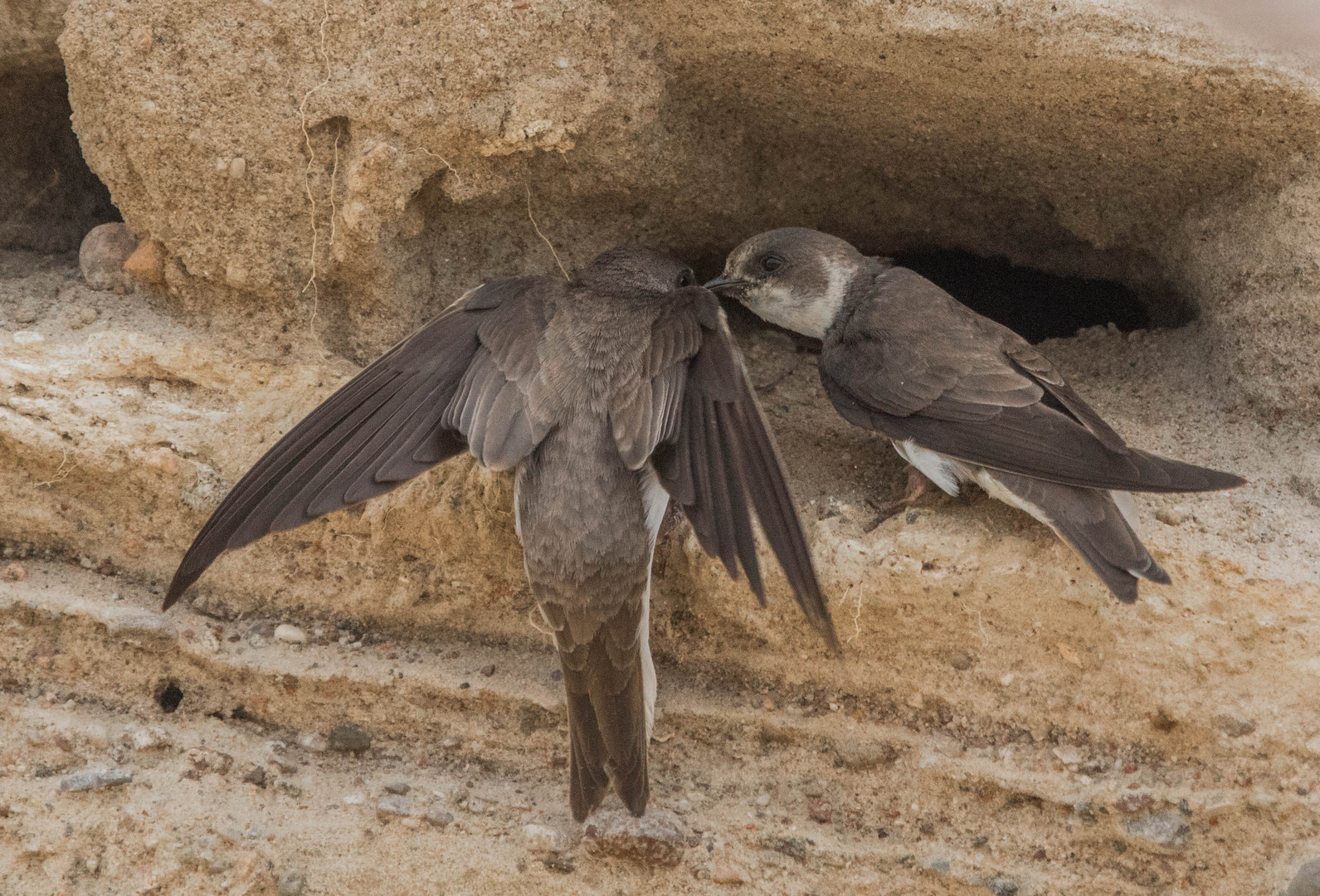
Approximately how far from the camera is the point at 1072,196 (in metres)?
2.29

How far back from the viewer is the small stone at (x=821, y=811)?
6.07ft

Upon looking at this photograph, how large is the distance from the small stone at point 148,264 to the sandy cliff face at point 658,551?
0.12 feet

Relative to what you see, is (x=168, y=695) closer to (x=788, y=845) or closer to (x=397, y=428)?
(x=397, y=428)

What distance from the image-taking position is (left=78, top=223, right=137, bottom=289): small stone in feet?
7.30

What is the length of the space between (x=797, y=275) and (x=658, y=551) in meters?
0.66

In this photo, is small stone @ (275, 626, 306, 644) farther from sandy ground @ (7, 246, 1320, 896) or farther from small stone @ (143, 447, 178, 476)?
small stone @ (143, 447, 178, 476)

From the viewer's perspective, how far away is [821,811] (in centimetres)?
185

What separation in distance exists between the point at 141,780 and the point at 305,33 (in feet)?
4.33

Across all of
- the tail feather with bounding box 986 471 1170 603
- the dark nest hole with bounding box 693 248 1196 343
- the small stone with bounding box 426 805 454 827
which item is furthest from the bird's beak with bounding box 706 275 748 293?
the small stone with bounding box 426 805 454 827

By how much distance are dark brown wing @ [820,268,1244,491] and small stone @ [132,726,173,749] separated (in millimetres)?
1288

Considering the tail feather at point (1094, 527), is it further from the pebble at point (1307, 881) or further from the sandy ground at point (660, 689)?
the pebble at point (1307, 881)

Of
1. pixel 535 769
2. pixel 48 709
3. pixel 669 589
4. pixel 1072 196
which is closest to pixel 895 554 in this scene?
pixel 669 589

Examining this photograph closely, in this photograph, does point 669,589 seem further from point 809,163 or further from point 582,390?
point 809,163

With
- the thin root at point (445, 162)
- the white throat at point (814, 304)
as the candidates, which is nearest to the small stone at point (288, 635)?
the thin root at point (445, 162)
